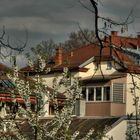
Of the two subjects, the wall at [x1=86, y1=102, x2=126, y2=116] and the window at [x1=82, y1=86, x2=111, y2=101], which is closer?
the wall at [x1=86, y1=102, x2=126, y2=116]

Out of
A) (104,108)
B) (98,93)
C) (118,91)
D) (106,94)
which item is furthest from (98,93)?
(104,108)

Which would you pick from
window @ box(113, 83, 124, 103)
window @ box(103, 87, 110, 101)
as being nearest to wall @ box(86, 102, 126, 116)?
window @ box(113, 83, 124, 103)

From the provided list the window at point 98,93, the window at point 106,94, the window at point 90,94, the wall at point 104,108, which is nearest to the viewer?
the wall at point 104,108

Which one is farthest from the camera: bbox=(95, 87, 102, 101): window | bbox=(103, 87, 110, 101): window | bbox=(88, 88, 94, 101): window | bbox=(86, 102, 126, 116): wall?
bbox=(88, 88, 94, 101): window

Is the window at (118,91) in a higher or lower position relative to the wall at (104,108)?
higher

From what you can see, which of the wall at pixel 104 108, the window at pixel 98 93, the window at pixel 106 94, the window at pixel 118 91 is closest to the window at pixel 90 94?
the window at pixel 98 93

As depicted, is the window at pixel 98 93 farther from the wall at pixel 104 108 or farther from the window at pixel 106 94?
the wall at pixel 104 108

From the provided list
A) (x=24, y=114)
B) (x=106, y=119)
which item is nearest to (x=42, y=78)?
(x=24, y=114)

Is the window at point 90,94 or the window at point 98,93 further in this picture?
the window at point 90,94

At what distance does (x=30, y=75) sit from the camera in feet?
31.6

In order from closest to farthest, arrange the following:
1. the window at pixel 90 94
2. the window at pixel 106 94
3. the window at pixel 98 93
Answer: the window at pixel 106 94
the window at pixel 98 93
the window at pixel 90 94

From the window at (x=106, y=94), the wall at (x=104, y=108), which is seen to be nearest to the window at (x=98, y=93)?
the window at (x=106, y=94)

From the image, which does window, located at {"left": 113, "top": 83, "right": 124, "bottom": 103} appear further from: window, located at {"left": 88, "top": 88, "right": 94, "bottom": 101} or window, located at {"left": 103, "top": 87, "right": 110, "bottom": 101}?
window, located at {"left": 88, "top": 88, "right": 94, "bottom": 101}

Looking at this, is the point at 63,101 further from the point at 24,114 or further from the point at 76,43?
the point at 76,43
